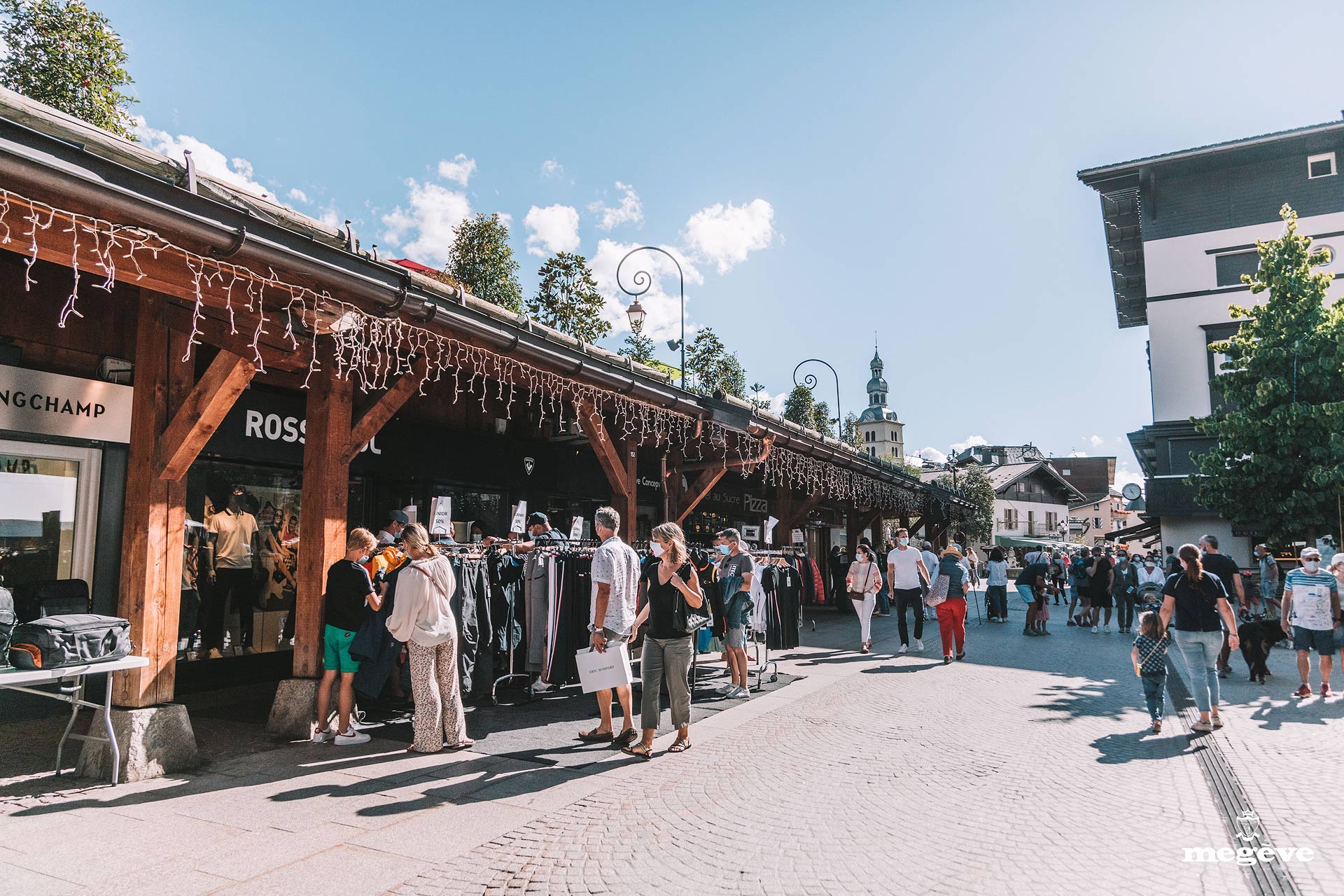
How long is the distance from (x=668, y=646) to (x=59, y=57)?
1597 cm

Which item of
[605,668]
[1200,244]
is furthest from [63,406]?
[1200,244]

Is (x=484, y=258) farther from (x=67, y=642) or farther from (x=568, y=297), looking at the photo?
(x=67, y=642)

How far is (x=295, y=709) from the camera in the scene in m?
6.27

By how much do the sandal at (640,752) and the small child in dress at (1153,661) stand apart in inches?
167

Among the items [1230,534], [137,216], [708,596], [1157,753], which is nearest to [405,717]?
[708,596]

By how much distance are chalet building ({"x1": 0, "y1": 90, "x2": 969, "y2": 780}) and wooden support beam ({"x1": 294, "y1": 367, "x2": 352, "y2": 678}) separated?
0.06ft

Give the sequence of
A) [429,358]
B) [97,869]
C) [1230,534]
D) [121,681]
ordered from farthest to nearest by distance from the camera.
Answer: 1. [1230,534]
2. [429,358]
3. [121,681]
4. [97,869]

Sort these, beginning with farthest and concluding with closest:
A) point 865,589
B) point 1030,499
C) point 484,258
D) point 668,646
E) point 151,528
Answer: point 1030,499 → point 484,258 → point 865,589 → point 668,646 → point 151,528

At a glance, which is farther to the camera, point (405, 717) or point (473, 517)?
point (473, 517)

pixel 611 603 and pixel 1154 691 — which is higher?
pixel 611 603

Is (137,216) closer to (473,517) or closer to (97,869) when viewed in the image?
(97,869)

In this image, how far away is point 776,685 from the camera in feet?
29.1

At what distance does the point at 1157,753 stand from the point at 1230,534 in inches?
769

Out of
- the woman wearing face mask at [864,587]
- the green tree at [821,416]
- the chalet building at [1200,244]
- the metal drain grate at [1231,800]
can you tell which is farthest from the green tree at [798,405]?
the metal drain grate at [1231,800]
